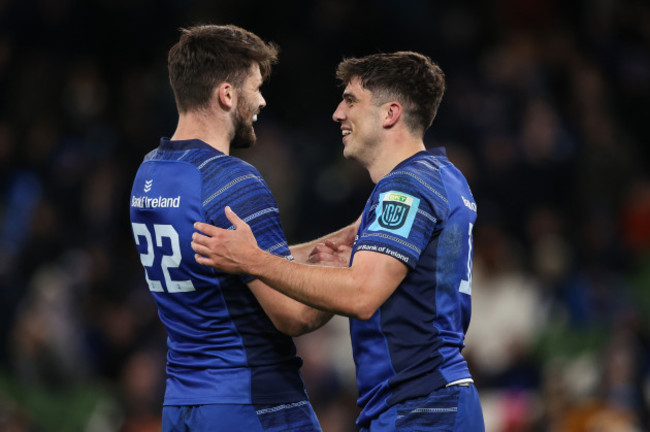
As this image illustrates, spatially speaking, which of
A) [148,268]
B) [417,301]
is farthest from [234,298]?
[417,301]

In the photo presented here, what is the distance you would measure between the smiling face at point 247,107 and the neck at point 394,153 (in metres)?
0.59

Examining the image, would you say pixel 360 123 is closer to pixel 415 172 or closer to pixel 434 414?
pixel 415 172

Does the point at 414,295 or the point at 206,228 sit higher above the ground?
the point at 206,228

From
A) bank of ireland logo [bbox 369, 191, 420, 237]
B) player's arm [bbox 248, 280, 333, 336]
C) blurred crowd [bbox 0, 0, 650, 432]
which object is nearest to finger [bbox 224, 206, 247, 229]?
player's arm [bbox 248, 280, 333, 336]

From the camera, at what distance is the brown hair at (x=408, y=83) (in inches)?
185

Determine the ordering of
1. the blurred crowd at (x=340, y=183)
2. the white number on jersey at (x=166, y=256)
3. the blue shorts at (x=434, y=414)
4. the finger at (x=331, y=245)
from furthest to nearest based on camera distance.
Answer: the blurred crowd at (x=340, y=183)
the finger at (x=331, y=245)
the white number on jersey at (x=166, y=256)
the blue shorts at (x=434, y=414)

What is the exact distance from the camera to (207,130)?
4.61 metres

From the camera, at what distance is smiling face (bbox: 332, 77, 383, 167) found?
4.71 m

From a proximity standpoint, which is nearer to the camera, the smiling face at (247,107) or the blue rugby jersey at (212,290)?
the blue rugby jersey at (212,290)

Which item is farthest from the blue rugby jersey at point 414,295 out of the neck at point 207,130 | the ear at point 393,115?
the neck at point 207,130

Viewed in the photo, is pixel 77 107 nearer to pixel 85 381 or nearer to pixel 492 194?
pixel 85 381

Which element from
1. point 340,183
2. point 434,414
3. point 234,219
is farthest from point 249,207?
point 340,183

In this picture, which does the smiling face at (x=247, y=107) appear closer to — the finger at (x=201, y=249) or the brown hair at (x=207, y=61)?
the brown hair at (x=207, y=61)

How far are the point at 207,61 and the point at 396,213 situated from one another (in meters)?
1.10
